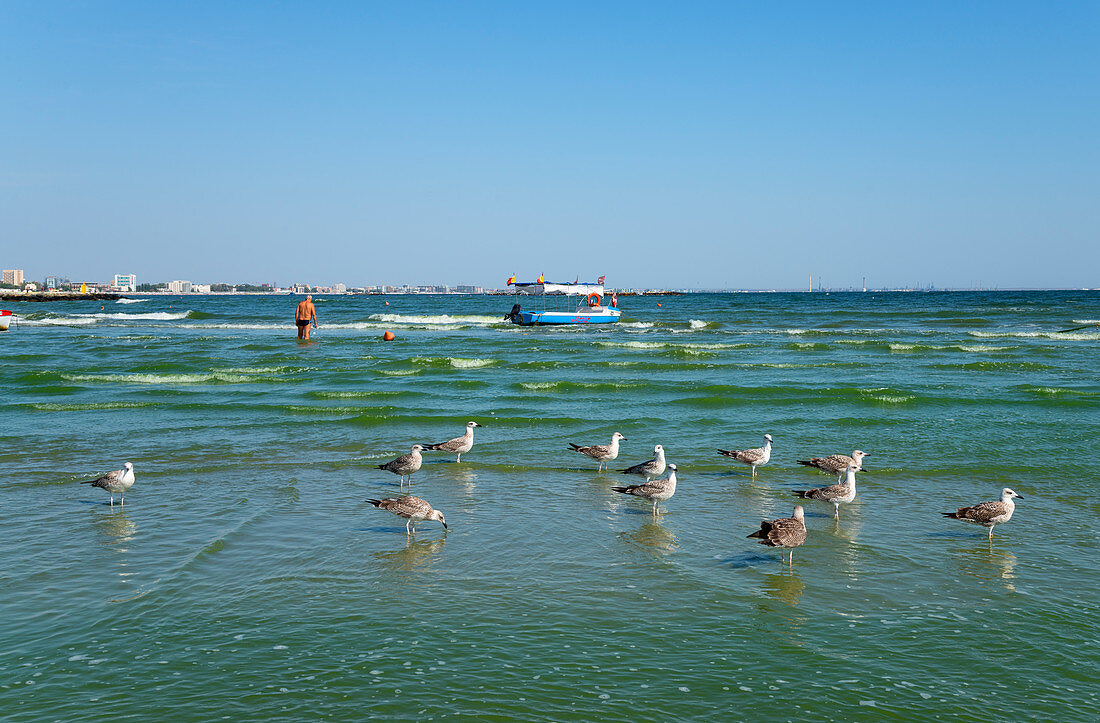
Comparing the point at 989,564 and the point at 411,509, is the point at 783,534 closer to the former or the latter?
the point at 989,564

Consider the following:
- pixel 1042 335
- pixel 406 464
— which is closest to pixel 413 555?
pixel 406 464

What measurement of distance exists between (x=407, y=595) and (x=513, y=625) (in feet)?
3.87

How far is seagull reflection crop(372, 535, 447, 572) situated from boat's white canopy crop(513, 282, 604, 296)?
49.5 meters

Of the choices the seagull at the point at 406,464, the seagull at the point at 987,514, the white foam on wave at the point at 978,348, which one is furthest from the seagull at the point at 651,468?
the white foam on wave at the point at 978,348

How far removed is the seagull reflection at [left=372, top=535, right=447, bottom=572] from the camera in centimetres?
817

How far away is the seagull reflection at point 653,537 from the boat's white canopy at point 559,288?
160ft

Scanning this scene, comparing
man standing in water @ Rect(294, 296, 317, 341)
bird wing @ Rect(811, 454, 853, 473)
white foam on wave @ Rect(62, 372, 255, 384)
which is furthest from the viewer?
man standing in water @ Rect(294, 296, 317, 341)

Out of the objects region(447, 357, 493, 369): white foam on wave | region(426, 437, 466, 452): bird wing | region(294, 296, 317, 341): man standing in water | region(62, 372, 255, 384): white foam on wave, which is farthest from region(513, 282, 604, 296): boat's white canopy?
region(426, 437, 466, 452): bird wing

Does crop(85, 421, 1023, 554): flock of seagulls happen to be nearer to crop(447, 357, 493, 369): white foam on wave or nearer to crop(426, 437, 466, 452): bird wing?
crop(426, 437, 466, 452): bird wing

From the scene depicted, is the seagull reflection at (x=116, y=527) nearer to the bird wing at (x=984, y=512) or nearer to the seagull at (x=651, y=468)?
the seagull at (x=651, y=468)

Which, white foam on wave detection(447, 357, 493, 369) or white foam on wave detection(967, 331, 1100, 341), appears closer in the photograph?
white foam on wave detection(447, 357, 493, 369)

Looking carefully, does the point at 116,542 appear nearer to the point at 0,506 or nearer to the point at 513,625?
the point at 0,506

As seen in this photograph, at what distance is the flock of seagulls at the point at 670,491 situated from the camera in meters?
8.34

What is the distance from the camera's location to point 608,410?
19.4 metres
